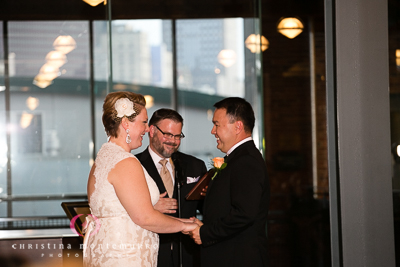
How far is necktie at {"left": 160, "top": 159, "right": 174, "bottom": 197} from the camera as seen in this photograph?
3369mm

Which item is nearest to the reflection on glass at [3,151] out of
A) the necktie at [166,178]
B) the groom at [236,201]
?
the necktie at [166,178]

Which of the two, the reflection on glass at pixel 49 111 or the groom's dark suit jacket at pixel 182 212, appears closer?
the groom's dark suit jacket at pixel 182 212

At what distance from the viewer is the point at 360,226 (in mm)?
2721

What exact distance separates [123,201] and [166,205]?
0.70 metres

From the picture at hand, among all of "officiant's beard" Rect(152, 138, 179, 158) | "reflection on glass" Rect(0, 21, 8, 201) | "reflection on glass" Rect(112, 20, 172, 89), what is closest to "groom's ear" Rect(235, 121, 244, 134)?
"officiant's beard" Rect(152, 138, 179, 158)

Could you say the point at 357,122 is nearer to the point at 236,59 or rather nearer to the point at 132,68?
the point at 236,59

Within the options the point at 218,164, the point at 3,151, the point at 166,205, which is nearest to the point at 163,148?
the point at 166,205

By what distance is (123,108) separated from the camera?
103 inches

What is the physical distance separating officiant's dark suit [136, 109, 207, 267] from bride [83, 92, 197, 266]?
602mm

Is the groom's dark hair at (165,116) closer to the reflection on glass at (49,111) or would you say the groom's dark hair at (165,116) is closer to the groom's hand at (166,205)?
the groom's hand at (166,205)

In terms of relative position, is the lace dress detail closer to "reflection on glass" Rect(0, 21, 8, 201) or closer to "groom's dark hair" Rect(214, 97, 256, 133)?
"groom's dark hair" Rect(214, 97, 256, 133)

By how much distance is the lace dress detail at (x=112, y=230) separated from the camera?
254 centimetres

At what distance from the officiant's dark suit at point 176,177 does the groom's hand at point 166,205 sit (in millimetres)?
146

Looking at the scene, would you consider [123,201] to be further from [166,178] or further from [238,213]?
[166,178]
